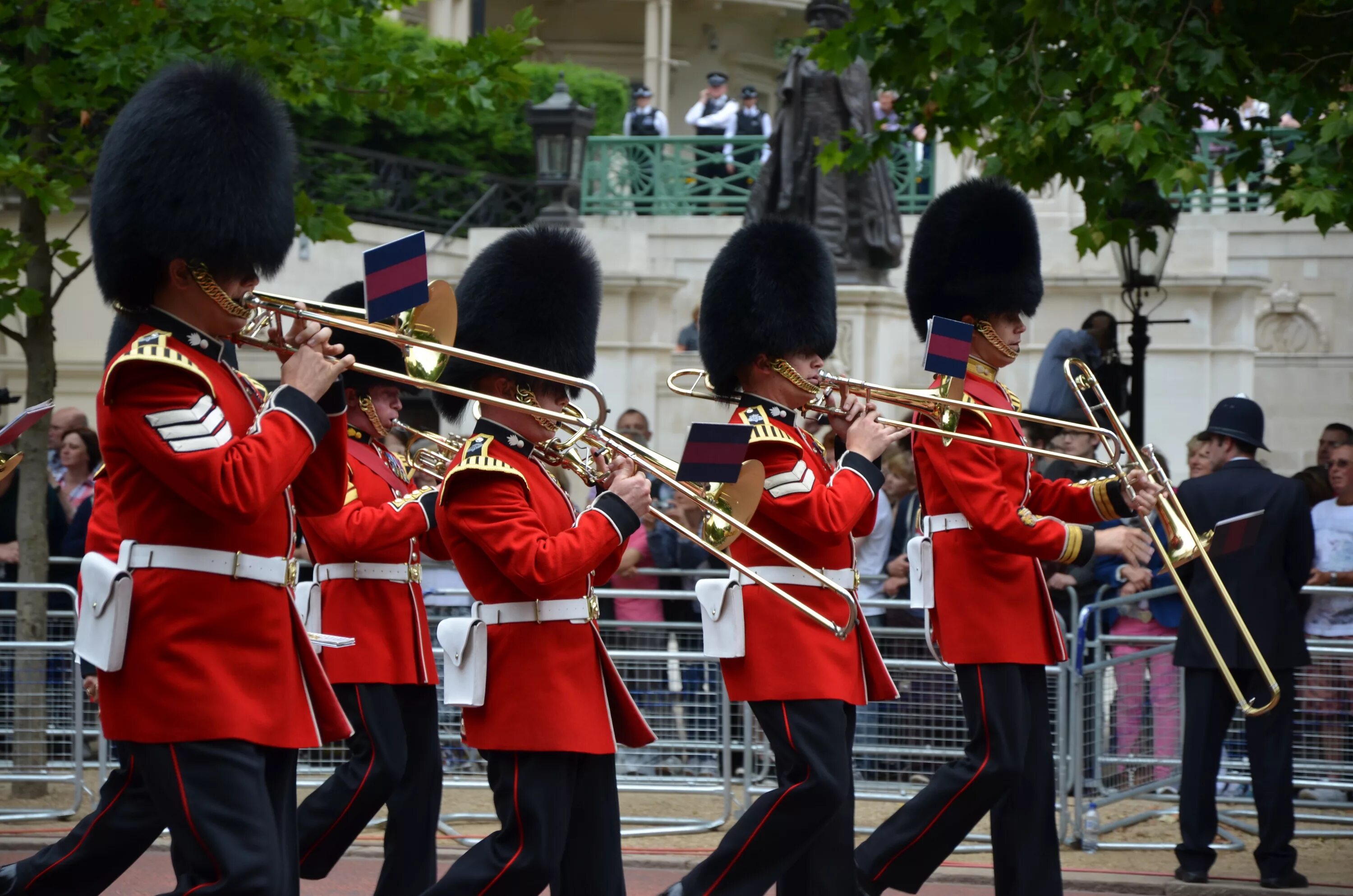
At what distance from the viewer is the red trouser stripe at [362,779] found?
223 inches

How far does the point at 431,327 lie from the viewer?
4602 mm

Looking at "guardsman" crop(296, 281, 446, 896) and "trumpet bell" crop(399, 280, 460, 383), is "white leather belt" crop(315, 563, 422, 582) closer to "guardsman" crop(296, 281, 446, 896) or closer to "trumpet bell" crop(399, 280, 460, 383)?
"guardsman" crop(296, 281, 446, 896)

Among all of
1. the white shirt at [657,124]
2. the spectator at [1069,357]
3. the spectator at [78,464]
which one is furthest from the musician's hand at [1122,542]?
the white shirt at [657,124]

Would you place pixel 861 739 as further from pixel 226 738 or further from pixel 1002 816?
pixel 226 738

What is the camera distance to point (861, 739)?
8172mm

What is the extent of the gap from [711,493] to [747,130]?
13143 millimetres

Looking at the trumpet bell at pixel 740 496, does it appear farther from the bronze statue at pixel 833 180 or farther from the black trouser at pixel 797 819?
the bronze statue at pixel 833 180

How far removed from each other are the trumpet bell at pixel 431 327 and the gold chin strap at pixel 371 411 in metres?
1.40

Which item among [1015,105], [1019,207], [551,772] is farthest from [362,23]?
[551,772]

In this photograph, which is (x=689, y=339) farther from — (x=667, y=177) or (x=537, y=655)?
(x=537, y=655)

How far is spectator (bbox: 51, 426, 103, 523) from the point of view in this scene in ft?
31.8

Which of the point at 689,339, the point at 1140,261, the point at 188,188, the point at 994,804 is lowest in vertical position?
the point at 994,804

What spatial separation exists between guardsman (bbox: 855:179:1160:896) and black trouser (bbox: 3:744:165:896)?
2110 mm

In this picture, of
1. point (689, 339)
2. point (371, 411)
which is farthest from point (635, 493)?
point (689, 339)
